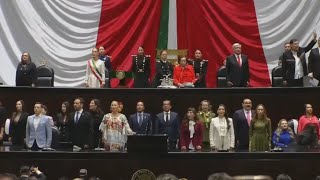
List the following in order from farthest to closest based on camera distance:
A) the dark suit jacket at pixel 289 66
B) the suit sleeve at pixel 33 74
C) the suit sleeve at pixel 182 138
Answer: the suit sleeve at pixel 33 74 < the dark suit jacket at pixel 289 66 < the suit sleeve at pixel 182 138

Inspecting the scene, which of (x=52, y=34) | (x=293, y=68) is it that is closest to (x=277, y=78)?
(x=293, y=68)

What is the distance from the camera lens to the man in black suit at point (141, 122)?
42.2ft

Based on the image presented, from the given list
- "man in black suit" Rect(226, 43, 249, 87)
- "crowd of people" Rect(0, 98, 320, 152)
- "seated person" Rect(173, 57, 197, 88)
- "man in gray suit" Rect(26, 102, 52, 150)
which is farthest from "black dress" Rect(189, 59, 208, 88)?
"man in gray suit" Rect(26, 102, 52, 150)

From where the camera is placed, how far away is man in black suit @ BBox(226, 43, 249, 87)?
45.9ft

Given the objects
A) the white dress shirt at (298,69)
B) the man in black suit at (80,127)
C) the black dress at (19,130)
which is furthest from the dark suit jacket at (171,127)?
the white dress shirt at (298,69)

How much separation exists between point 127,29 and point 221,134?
5458 mm

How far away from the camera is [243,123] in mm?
12500

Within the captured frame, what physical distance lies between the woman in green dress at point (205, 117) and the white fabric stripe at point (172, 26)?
4115 millimetres

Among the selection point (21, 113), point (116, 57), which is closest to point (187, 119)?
point (21, 113)

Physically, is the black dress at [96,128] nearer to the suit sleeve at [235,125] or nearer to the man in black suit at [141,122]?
the man in black suit at [141,122]

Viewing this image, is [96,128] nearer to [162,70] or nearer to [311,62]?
[162,70]

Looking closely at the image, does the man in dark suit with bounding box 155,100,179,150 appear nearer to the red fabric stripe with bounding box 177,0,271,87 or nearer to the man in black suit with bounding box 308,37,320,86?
the man in black suit with bounding box 308,37,320,86

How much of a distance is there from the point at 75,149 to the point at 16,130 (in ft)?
4.37

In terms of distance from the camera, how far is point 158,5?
17.1m
